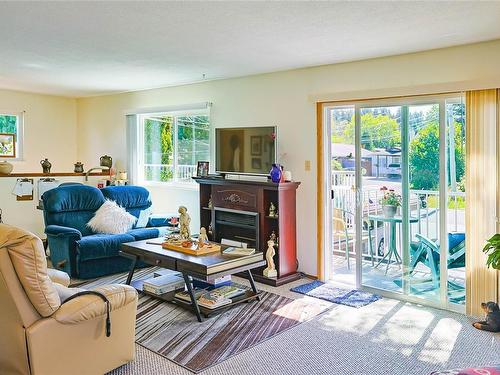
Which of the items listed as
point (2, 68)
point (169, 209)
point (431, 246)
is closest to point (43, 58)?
point (2, 68)

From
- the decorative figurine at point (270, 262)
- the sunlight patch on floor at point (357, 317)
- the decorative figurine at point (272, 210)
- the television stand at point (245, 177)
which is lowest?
the sunlight patch on floor at point (357, 317)

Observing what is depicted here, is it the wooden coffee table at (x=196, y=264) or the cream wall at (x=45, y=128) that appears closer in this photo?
the wooden coffee table at (x=196, y=264)

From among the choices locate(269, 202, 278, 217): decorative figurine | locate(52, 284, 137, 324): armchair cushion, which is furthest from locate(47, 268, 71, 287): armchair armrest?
locate(269, 202, 278, 217): decorative figurine

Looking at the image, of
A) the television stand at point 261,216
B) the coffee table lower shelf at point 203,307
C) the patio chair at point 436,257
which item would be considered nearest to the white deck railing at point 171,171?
the television stand at point 261,216

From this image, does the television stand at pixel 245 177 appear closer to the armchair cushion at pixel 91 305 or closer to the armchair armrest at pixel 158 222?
the armchair armrest at pixel 158 222

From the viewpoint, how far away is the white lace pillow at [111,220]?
5332 mm

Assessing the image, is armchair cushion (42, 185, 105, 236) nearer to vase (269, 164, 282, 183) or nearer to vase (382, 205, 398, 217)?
vase (269, 164, 282, 183)

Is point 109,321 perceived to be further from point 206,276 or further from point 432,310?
point 432,310

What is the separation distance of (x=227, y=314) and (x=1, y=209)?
147 inches

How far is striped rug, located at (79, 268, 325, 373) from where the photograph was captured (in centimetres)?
315

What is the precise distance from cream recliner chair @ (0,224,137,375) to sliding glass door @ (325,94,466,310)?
2.71 metres

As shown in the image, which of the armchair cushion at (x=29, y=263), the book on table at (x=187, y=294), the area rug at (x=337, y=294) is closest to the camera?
→ the armchair cushion at (x=29, y=263)

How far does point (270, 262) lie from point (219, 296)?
1.01m

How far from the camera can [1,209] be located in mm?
5875
